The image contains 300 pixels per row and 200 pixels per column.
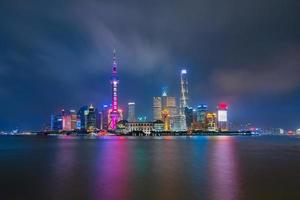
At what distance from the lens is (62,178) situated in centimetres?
4172

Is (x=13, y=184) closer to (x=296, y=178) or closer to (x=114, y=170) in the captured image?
(x=114, y=170)

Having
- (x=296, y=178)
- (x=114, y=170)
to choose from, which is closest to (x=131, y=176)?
(x=114, y=170)

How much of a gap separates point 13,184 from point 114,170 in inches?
629

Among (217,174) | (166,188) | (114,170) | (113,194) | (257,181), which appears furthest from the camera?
(114,170)

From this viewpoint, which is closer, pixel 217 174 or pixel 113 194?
pixel 113 194

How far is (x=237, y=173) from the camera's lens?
4706 centimetres

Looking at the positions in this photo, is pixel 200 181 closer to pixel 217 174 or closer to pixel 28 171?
pixel 217 174

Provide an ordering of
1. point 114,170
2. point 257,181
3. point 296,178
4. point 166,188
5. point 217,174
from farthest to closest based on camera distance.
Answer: point 114,170 < point 217,174 < point 296,178 < point 257,181 < point 166,188

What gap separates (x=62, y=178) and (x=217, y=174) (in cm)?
1957

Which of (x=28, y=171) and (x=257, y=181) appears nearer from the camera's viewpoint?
(x=257, y=181)

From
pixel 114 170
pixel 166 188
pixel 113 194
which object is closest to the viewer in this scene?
pixel 113 194

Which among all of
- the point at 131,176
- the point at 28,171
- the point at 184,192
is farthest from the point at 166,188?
the point at 28,171

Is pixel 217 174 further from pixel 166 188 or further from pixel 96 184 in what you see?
pixel 96 184

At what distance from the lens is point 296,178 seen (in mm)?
42438
